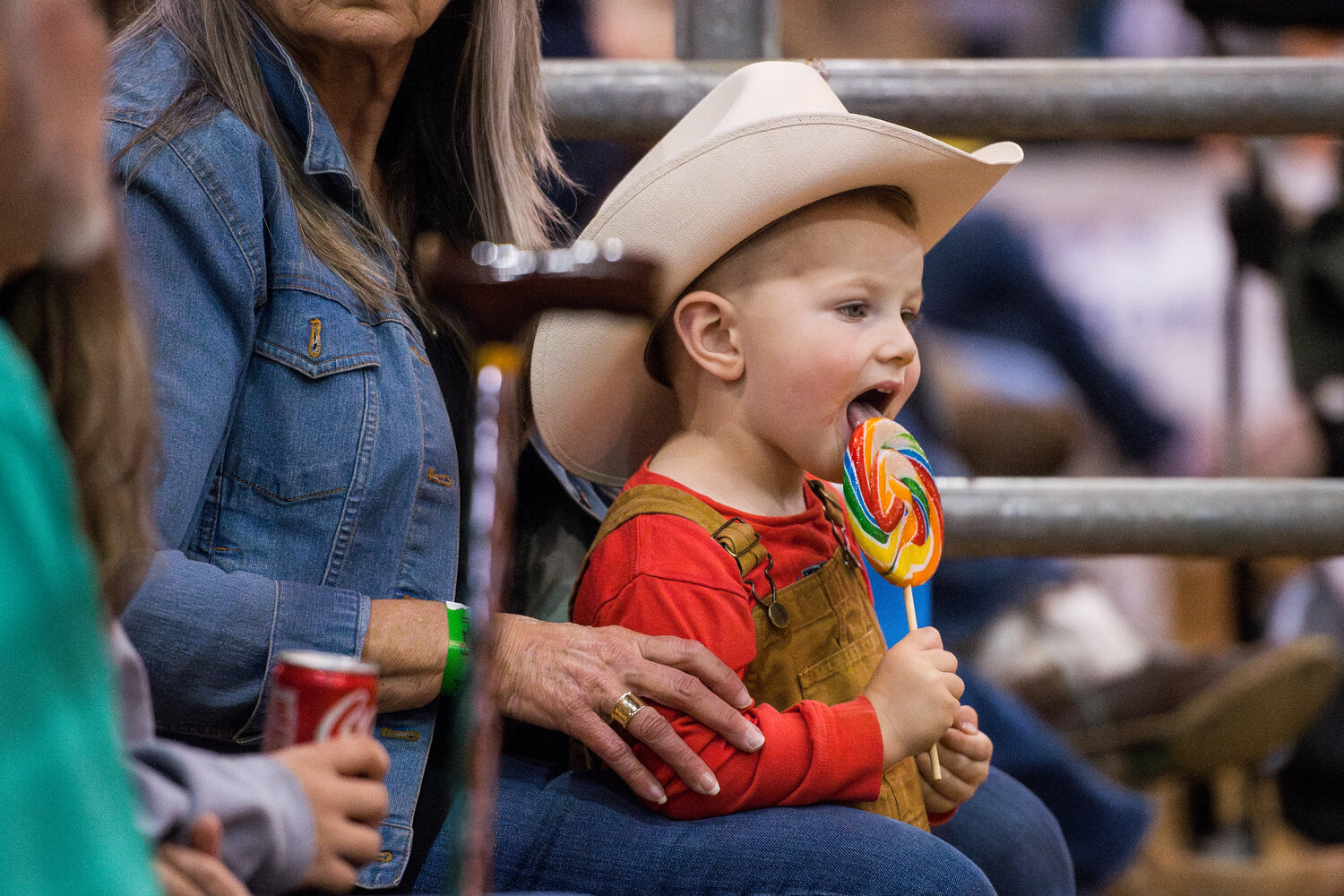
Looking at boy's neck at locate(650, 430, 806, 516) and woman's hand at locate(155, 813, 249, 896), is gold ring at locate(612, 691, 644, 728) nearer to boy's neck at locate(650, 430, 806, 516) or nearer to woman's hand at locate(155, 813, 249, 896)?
boy's neck at locate(650, 430, 806, 516)

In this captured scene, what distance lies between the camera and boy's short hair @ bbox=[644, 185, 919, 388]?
1384mm

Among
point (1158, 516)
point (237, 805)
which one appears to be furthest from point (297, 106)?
point (1158, 516)

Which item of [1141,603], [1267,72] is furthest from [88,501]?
[1141,603]

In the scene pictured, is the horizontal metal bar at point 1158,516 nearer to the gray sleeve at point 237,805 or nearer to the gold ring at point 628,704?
the gold ring at point 628,704

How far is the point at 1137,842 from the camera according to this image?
89.0 inches

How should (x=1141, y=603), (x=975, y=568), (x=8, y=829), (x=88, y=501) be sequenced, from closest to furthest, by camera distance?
1. (x=8, y=829)
2. (x=88, y=501)
3. (x=975, y=568)
4. (x=1141, y=603)

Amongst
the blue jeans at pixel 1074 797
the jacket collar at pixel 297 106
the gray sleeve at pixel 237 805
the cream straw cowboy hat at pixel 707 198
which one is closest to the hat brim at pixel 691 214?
the cream straw cowboy hat at pixel 707 198

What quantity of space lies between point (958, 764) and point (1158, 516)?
54cm

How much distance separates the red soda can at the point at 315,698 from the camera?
0.89 m

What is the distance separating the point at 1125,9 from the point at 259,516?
14.0ft

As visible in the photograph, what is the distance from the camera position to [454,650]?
1.24 meters

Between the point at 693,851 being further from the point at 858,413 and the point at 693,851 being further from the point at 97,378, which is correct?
the point at 97,378

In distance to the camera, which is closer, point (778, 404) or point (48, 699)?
point (48, 699)

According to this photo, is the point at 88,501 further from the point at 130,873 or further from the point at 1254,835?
the point at 1254,835
